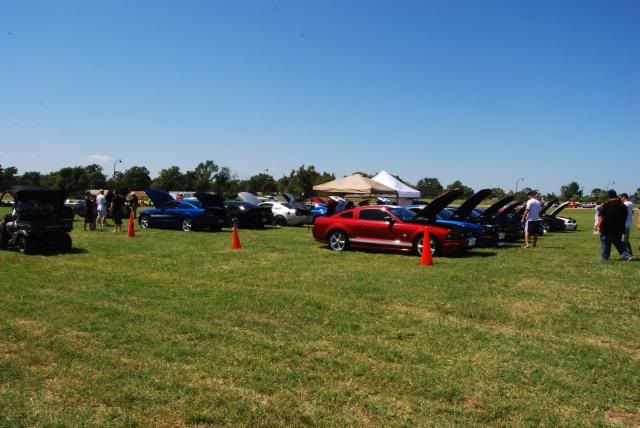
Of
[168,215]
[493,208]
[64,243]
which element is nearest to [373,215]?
[493,208]

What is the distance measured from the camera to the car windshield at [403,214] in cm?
1451

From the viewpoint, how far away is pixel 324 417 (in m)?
3.80

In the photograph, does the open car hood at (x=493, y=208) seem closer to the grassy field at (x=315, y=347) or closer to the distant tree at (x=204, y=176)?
the grassy field at (x=315, y=347)

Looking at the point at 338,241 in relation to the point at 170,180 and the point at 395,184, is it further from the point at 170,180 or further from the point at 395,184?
the point at 170,180

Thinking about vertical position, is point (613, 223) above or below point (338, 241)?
above

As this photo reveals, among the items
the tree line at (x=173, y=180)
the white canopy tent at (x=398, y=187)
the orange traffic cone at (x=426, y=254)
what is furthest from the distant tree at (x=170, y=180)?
the orange traffic cone at (x=426, y=254)

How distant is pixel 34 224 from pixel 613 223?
14.1 m

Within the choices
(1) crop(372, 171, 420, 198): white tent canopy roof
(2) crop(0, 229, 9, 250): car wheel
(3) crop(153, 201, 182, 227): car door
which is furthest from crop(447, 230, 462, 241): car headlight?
(1) crop(372, 171, 420, 198): white tent canopy roof

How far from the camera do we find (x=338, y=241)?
14.9 m

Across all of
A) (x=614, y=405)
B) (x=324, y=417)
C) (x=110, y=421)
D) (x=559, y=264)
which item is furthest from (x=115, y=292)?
(x=559, y=264)

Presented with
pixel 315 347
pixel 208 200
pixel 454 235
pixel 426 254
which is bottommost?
pixel 315 347

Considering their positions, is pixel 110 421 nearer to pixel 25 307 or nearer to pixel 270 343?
pixel 270 343

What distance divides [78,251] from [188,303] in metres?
7.41

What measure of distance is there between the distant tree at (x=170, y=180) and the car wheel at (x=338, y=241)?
114 m
